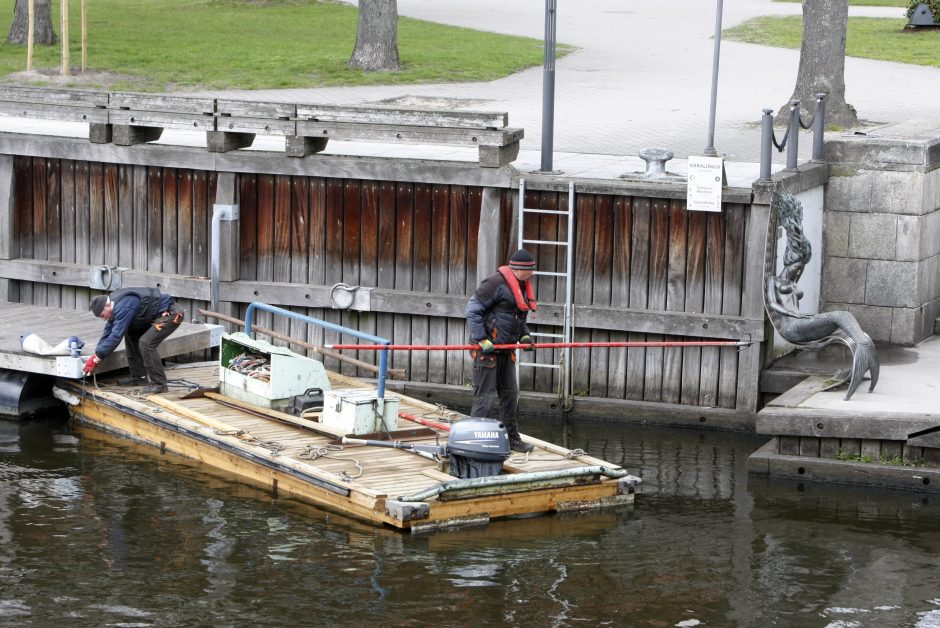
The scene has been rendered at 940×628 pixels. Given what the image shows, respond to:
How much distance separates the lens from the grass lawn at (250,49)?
87.0 feet

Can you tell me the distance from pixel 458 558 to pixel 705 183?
526cm

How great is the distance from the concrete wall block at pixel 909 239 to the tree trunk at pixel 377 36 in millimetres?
13288

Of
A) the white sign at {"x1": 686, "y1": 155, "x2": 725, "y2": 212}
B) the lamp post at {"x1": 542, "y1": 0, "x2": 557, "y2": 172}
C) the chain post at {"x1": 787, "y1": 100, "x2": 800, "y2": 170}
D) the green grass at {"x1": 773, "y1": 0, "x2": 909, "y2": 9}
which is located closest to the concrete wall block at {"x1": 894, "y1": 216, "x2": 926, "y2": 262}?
the chain post at {"x1": 787, "y1": 100, "x2": 800, "y2": 170}

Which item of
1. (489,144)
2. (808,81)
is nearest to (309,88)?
(808,81)

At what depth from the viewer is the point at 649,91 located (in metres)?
25.8

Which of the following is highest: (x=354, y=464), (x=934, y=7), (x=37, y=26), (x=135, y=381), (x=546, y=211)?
(x=934, y=7)

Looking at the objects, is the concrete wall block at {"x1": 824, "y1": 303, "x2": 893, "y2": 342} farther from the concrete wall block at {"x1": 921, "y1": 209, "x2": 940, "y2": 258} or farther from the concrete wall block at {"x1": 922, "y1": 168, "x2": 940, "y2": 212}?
the concrete wall block at {"x1": 922, "y1": 168, "x2": 940, "y2": 212}

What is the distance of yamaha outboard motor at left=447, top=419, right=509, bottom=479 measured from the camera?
1239 cm

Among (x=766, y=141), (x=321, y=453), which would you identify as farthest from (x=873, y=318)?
(x=321, y=453)

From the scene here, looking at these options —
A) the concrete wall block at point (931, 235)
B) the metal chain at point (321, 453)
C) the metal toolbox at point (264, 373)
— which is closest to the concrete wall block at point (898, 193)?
the concrete wall block at point (931, 235)

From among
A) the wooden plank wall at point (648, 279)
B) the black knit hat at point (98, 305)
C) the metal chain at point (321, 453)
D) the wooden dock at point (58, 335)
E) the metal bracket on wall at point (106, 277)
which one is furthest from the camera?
the metal bracket on wall at point (106, 277)

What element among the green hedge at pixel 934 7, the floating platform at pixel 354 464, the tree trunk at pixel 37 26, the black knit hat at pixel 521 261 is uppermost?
the green hedge at pixel 934 7

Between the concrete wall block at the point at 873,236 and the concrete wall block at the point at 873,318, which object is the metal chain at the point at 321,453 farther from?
the concrete wall block at the point at 873,236

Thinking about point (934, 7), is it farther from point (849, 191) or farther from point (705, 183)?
point (705, 183)
